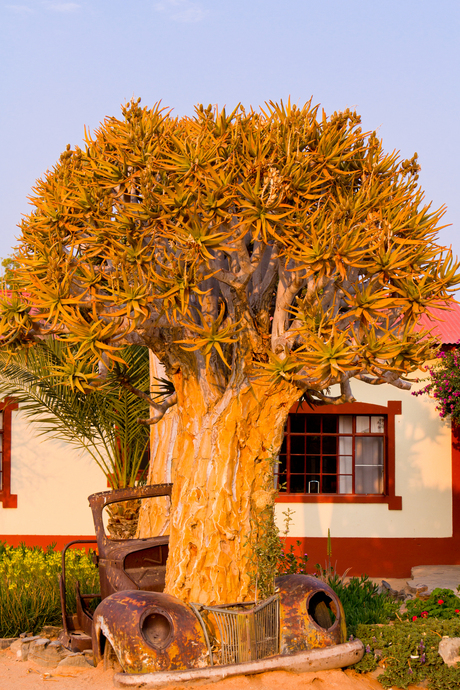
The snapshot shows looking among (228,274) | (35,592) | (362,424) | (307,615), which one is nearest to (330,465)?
(362,424)

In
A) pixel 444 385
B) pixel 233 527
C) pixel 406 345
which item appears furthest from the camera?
pixel 444 385

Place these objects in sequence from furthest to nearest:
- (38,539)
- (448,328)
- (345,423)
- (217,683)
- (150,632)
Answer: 1. (345,423)
2. (448,328)
3. (38,539)
4. (150,632)
5. (217,683)

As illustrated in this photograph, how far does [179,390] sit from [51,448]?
20.7 ft

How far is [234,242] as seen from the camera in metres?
4.96

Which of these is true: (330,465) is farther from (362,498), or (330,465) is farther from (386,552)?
(386,552)

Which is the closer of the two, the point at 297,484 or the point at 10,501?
Result: the point at 10,501

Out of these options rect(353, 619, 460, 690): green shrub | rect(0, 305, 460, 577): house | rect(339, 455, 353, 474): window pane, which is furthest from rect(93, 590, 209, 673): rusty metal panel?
rect(339, 455, 353, 474): window pane

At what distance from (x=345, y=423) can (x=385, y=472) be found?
3.67ft

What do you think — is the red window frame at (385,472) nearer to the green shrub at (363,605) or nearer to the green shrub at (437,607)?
the green shrub at (363,605)

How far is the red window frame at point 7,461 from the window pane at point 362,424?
6.17m

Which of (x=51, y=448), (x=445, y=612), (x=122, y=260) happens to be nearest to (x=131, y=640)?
(x=122, y=260)

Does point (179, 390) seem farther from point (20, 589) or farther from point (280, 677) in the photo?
point (20, 589)

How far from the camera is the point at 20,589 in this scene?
7117mm

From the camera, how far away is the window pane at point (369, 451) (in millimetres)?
11805
